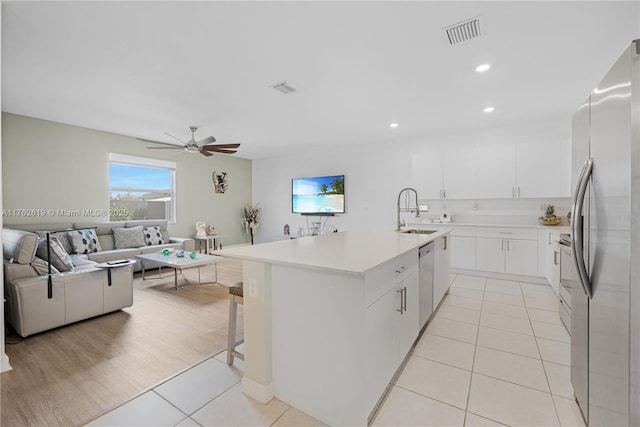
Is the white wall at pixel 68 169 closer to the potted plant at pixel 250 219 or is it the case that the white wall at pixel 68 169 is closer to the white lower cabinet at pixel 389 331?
the potted plant at pixel 250 219

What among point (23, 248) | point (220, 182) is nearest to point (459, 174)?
point (220, 182)

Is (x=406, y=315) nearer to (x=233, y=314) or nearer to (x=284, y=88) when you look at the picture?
(x=233, y=314)

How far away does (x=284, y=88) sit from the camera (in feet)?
10.7

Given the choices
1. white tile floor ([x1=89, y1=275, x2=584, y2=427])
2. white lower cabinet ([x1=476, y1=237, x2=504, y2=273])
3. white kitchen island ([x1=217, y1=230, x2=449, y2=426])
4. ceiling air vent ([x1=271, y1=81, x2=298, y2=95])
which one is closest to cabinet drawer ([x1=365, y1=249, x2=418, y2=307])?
white kitchen island ([x1=217, y1=230, x2=449, y2=426])

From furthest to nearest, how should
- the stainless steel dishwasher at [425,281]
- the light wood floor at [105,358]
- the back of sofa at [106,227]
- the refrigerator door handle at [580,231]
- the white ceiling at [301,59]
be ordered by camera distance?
the back of sofa at [106,227]
the stainless steel dishwasher at [425,281]
the white ceiling at [301,59]
the light wood floor at [105,358]
the refrigerator door handle at [580,231]

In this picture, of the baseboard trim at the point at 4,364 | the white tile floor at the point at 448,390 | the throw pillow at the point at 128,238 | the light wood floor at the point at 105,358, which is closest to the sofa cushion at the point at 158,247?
the throw pillow at the point at 128,238

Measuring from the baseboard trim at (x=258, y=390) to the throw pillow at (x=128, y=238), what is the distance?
428 cm

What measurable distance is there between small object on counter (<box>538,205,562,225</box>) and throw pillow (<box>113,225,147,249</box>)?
666 centimetres

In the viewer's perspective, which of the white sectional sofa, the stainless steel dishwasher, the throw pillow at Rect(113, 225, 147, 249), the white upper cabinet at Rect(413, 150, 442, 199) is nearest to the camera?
the stainless steel dishwasher

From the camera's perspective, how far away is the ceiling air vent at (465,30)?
2.11m

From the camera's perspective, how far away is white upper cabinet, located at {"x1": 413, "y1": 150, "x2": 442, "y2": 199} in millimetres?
5137

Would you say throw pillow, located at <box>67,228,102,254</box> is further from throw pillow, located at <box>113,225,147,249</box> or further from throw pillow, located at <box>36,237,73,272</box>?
throw pillow, located at <box>36,237,73,272</box>

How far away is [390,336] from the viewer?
1.73m

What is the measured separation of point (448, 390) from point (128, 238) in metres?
5.26
